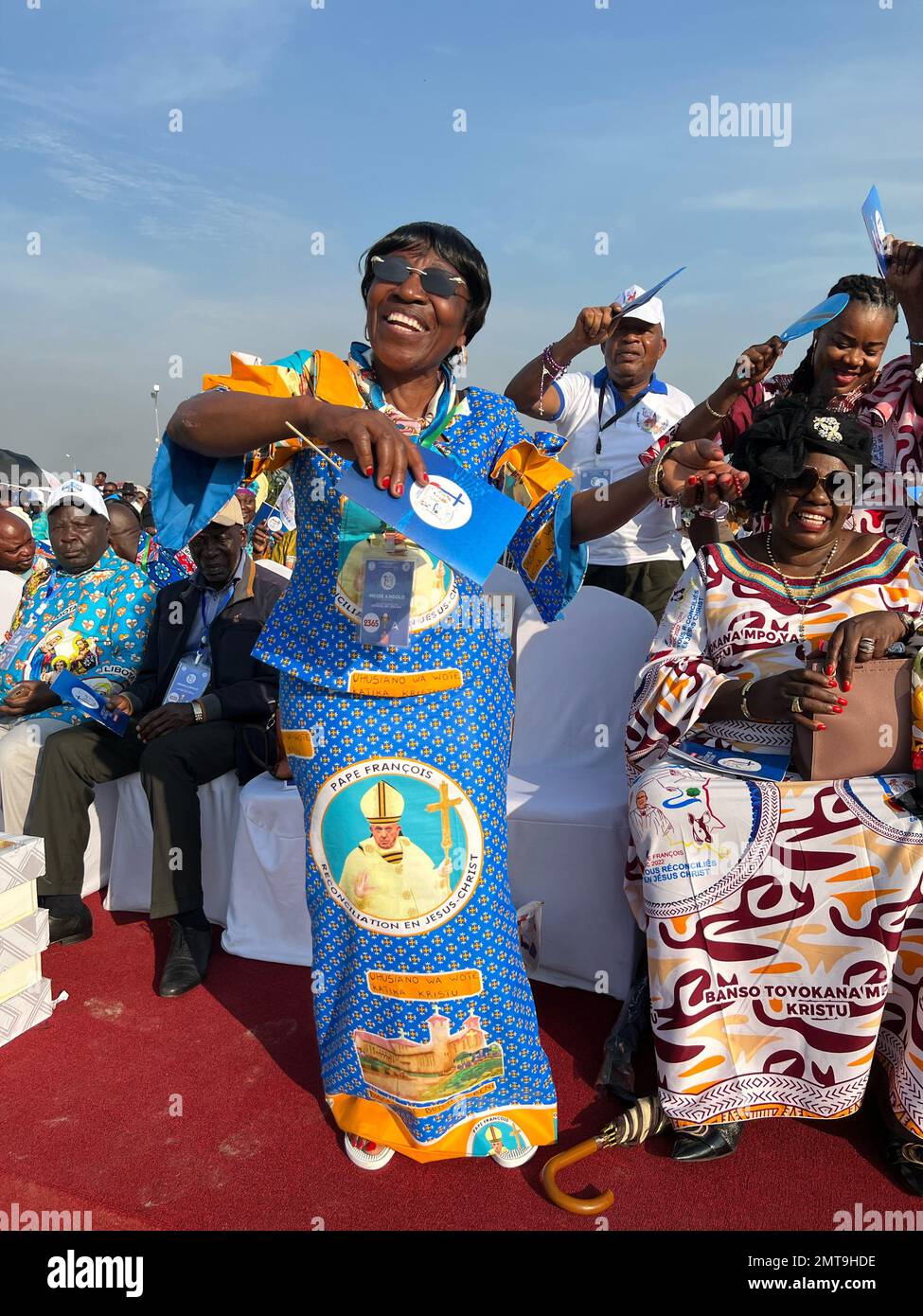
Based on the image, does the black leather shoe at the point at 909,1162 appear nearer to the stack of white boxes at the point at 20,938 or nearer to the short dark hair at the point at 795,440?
the short dark hair at the point at 795,440

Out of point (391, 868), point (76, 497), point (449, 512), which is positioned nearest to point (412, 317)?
point (449, 512)

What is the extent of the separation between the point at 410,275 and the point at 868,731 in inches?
64.8

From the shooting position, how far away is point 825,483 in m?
2.66

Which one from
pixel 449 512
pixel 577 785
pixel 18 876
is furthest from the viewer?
pixel 577 785

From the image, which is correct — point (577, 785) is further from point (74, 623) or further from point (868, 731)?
point (74, 623)

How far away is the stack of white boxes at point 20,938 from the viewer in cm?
296

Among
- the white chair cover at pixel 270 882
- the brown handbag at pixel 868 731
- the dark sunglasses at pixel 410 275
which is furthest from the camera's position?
the white chair cover at pixel 270 882

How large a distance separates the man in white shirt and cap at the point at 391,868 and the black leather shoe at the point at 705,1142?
3.16 ft

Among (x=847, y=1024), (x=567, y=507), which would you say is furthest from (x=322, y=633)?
(x=847, y=1024)

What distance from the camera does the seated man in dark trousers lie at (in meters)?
3.61

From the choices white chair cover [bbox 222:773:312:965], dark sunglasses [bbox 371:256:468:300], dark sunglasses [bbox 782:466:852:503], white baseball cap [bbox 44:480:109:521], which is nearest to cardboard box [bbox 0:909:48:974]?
white chair cover [bbox 222:773:312:965]

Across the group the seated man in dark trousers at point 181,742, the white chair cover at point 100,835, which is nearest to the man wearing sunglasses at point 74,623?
the seated man in dark trousers at point 181,742

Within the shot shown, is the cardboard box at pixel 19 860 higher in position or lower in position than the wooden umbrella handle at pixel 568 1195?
higher

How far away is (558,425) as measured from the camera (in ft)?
14.3
